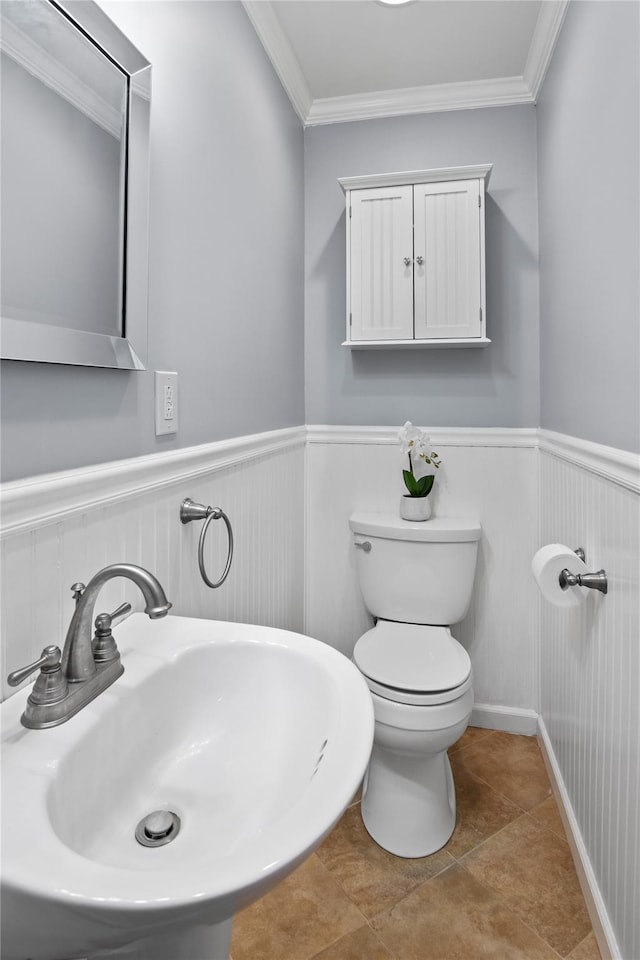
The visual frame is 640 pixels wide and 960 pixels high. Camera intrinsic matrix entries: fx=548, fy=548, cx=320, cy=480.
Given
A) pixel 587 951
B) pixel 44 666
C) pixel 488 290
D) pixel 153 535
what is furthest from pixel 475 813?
pixel 488 290

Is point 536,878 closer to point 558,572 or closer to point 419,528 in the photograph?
point 558,572

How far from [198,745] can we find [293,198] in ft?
6.08

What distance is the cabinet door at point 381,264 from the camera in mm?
1946

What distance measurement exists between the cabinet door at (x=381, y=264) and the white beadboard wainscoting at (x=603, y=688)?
2.37ft

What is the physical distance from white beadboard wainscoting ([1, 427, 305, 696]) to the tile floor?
2.30ft

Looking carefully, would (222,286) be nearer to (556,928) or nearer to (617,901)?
(617,901)

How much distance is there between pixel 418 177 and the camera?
189cm

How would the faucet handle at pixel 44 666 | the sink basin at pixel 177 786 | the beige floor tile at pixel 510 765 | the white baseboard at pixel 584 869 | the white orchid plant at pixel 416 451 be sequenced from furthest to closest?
the white orchid plant at pixel 416 451, the beige floor tile at pixel 510 765, the white baseboard at pixel 584 869, the faucet handle at pixel 44 666, the sink basin at pixel 177 786

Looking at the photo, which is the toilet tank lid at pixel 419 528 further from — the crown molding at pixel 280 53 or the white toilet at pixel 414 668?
the crown molding at pixel 280 53

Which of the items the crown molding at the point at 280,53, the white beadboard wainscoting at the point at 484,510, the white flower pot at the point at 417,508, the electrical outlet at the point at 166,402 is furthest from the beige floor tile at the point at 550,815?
the crown molding at the point at 280,53

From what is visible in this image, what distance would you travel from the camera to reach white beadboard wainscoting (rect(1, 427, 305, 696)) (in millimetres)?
778

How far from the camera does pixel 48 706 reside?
2.32ft

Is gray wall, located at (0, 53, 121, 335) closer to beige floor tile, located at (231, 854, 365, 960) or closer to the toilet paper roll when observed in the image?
the toilet paper roll

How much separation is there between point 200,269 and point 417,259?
944 mm
